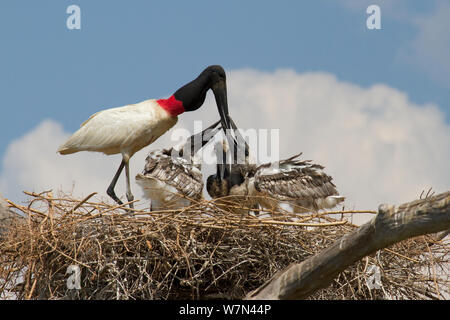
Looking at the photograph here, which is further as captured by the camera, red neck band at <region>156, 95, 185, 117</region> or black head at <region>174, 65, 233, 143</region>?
black head at <region>174, 65, 233, 143</region>

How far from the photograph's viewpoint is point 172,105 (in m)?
8.06

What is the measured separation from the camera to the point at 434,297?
6414 mm

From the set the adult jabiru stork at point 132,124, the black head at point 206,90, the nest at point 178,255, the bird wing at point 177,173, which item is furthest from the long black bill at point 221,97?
the nest at point 178,255

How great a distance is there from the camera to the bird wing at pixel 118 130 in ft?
25.5

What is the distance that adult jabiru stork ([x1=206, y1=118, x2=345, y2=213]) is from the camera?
8.28 m

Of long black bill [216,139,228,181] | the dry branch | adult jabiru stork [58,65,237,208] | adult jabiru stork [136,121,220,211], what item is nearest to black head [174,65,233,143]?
adult jabiru stork [58,65,237,208]

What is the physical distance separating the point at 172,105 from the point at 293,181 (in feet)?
5.43

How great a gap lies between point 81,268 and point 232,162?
277 cm

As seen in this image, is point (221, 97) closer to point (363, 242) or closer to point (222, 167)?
point (222, 167)

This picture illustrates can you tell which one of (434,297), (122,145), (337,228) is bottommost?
(434,297)

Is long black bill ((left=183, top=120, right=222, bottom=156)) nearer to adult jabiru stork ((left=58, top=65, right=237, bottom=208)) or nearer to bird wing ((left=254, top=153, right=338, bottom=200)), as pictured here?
adult jabiru stork ((left=58, top=65, right=237, bottom=208))

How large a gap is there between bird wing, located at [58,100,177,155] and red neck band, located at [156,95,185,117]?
69mm
